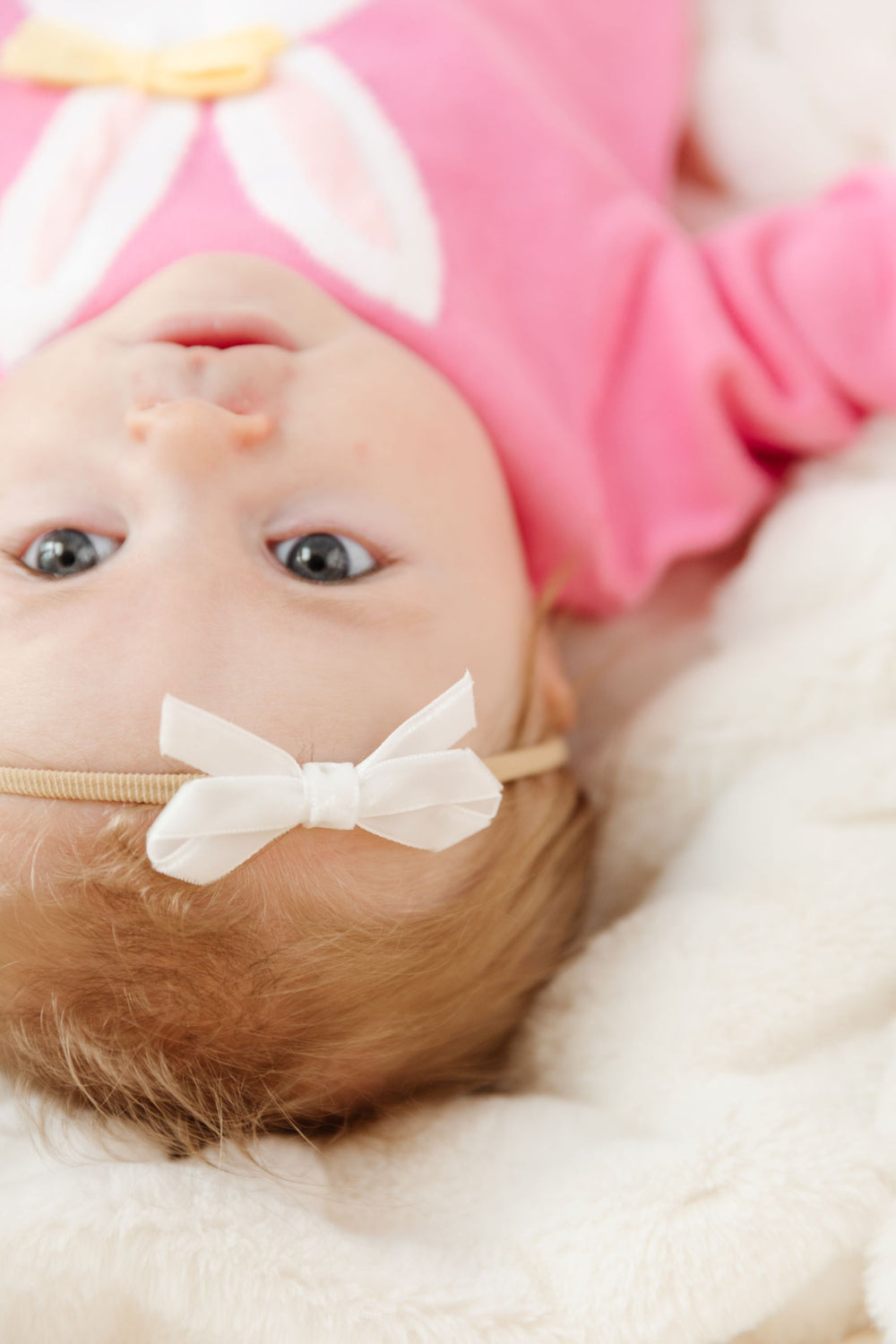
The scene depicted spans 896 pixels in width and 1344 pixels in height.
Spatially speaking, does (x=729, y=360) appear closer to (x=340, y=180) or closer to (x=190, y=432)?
(x=340, y=180)

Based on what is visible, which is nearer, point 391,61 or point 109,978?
point 109,978

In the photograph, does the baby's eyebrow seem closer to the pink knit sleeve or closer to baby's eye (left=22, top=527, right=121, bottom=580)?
baby's eye (left=22, top=527, right=121, bottom=580)

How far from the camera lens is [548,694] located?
1231mm

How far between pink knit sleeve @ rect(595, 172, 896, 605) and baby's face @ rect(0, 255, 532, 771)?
10.7 inches

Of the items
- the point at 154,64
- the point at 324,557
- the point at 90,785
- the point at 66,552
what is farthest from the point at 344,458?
the point at 154,64

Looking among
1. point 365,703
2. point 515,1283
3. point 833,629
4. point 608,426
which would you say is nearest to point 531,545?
point 608,426

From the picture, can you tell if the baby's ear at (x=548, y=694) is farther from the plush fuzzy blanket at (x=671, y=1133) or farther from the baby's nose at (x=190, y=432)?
the baby's nose at (x=190, y=432)

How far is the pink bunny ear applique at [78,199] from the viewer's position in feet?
4.05

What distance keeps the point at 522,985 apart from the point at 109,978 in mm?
407

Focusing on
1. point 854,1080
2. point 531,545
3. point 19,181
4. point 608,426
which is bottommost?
point 854,1080

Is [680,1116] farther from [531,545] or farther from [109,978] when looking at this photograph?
[531,545]

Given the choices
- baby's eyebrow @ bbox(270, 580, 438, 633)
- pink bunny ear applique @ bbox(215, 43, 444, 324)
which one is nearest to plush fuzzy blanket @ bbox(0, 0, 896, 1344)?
baby's eyebrow @ bbox(270, 580, 438, 633)

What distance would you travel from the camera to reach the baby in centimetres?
91

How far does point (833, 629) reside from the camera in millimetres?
1261
